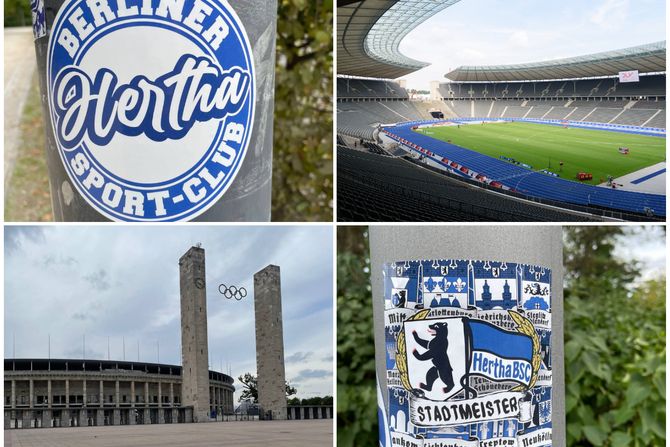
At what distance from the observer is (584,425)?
414cm

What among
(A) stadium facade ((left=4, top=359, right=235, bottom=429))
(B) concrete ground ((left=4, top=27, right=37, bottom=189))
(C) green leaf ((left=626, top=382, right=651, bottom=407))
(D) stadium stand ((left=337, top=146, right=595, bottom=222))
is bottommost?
(C) green leaf ((left=626, top=382, right=651, bottom=407))

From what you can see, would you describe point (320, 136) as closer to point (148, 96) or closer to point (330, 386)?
point (330, 386)

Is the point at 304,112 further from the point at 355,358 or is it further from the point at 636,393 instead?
the point at 636,393

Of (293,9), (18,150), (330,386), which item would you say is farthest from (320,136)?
(18,150)

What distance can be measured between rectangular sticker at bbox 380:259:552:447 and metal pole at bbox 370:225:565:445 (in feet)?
0.10

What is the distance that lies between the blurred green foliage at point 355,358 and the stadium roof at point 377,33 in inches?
92.5

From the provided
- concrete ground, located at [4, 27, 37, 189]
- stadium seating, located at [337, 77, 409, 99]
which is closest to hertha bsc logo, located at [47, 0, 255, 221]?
stadium seating, located at [337, 77, 409, 99]

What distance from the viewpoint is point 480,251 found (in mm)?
1964

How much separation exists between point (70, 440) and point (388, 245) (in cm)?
142

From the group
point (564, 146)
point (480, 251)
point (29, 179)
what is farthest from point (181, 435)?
point (29, 179)

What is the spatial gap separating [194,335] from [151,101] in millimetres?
994

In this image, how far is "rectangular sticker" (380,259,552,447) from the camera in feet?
6.35

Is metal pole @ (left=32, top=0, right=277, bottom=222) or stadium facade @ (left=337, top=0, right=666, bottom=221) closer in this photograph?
metal pole @ (left=32, top=0, right=277, bottom=222)

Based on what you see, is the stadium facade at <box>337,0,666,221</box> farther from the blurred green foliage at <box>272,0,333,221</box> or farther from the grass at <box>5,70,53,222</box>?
the grass at <box>5,70,53,222</box>
